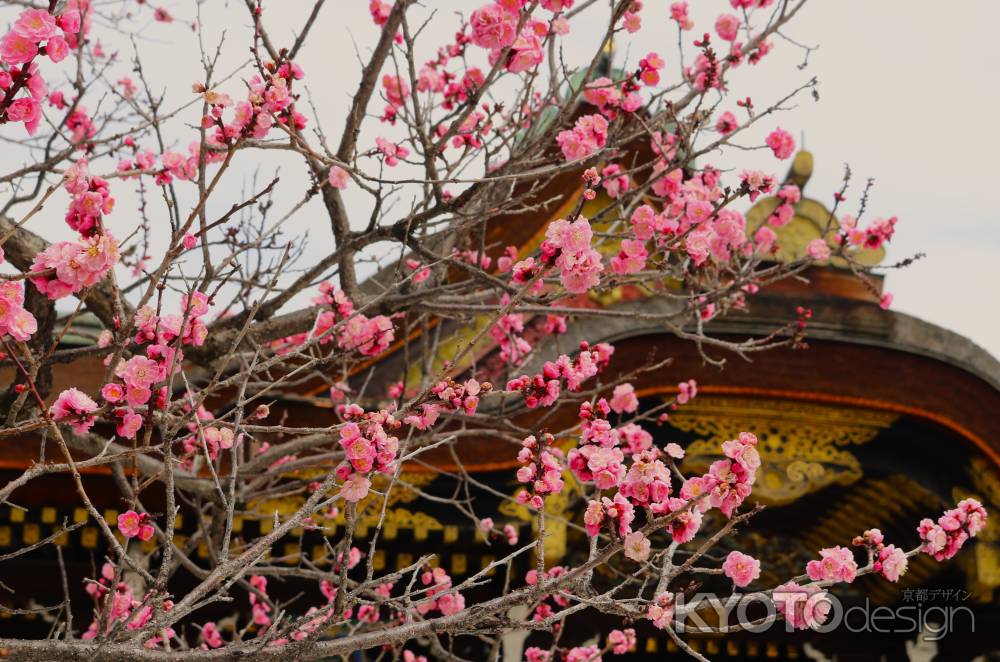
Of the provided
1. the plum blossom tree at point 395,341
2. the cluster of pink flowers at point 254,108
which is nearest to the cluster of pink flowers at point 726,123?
the plum blossom tree at point 395,341

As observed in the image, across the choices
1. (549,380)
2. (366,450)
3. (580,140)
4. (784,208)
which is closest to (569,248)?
(366,450)

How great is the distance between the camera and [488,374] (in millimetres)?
6082

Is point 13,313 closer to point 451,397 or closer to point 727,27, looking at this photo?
point 451,397

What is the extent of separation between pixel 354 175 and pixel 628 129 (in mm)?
1573

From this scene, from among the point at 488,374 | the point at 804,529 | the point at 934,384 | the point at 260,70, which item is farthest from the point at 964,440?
the point at 260,70

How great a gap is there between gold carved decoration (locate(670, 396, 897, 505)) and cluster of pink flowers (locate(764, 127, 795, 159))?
1915 millimetres

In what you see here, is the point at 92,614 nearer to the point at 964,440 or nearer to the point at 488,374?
the point at 488,374

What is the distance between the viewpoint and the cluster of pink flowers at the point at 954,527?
3307 millimetres

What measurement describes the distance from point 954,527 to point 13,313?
302 cm

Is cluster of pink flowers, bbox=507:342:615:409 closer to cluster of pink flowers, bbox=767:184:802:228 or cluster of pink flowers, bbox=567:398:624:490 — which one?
cluster of pink flowers, bbox=567:398:624:490

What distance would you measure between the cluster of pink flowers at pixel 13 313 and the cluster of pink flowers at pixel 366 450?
2.86ft

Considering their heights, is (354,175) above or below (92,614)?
above

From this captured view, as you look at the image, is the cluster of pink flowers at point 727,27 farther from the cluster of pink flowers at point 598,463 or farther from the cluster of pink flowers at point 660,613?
the cluster of pink flowers at point 660,613

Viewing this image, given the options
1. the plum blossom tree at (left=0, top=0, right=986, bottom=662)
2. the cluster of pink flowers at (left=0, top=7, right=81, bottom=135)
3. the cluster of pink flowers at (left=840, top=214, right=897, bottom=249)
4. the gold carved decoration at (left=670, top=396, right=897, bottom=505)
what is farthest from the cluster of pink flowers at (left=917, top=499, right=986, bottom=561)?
the cluster of pink flowers at (left=0, top=7, right=81, bottom=135)
